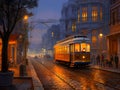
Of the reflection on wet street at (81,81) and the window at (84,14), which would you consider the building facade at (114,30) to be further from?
the window at (84,14)

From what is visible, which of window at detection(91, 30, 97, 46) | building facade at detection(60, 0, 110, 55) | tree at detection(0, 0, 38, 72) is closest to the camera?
tree at detection(0, 0, 38, 72)

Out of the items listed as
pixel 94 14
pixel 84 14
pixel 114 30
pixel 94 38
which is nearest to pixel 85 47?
pixel 114 30

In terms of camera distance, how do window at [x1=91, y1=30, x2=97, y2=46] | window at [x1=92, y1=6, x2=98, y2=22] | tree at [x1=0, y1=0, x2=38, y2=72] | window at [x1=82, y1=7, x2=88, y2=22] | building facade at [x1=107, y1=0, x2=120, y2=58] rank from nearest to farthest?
tree at [x1=0, y1=0, x2=38, y2=72]
building facade at [x1=107, y1=0, x2=120, y2=58]
window at [x1=91, y1=30, x2=97, y2=46]
window at [x1=92, y1=6, x2=98, y2=22]
window at [x1=82, y1=7, x2=88, y2=22]

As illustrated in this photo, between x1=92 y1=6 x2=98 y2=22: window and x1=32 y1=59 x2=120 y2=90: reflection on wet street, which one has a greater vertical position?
x1=92 y1=6 x2=98 y2=22: window

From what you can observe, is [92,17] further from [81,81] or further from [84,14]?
[81,81]

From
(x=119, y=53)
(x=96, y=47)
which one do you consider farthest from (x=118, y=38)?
(x=96, y=47)

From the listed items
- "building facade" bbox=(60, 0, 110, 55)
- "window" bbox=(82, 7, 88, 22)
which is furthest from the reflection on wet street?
"window" bbox=(82, 7, 88, 22)

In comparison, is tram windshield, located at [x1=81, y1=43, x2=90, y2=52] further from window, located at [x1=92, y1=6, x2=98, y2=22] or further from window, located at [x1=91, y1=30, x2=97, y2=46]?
window, located at [x1=92, y1=6, x2=98, y2=22]

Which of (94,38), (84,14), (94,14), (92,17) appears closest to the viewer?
(94,38)

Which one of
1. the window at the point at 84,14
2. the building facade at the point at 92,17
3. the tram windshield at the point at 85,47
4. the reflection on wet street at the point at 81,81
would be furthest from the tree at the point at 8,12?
the window at the point at 84,14

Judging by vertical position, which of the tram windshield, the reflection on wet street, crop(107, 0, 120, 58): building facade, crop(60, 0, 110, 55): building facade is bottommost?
the reflection on wet street

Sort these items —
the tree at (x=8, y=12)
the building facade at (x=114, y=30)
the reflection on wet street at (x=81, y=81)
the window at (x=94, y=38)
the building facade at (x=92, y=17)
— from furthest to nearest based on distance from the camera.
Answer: the building facade at (x=92, y=17) < the window at (x=94, y=38) < the building facade at (x=114, y=30) < the reflection on wet street at (x=81, y=81) < the tree at (x=8, y=12)

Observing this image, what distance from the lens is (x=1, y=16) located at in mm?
20203

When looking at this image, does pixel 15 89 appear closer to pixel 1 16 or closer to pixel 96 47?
pixel 1 16
